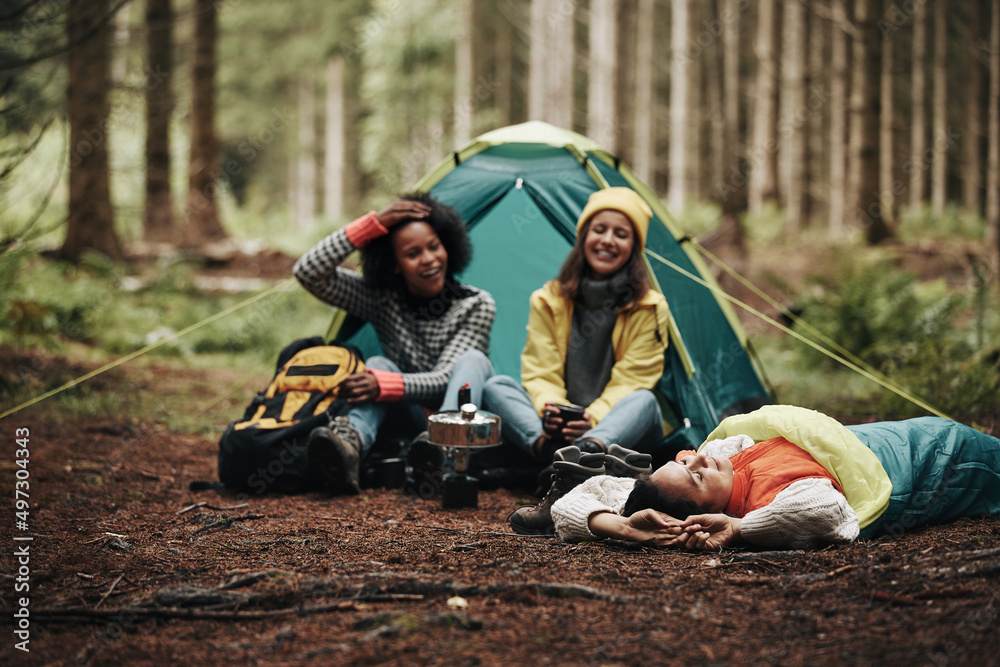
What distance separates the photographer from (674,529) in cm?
266

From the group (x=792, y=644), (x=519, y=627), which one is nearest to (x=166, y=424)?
(x=519, y=627)

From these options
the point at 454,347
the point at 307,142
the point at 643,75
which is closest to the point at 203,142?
the point at 454,347

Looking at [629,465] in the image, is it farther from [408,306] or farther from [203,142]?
[203,142]

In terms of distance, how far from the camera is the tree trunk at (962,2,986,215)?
13.6 m

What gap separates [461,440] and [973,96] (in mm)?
15904

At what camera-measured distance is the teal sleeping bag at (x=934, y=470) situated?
9.11ft

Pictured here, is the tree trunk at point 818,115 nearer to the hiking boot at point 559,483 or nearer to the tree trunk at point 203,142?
the tree trunk at point 203,142

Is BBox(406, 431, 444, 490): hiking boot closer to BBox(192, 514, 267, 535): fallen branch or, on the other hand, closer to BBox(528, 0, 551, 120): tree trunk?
BBox(192, 514, 267, 535): fallen branch

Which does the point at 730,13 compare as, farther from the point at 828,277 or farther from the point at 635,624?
the point at 635,624

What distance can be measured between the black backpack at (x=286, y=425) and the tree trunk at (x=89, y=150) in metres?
4.94

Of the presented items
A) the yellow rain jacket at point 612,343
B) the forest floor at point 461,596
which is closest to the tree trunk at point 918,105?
the yellow rain jacket at point 612,343

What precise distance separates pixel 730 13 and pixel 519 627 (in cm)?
1525

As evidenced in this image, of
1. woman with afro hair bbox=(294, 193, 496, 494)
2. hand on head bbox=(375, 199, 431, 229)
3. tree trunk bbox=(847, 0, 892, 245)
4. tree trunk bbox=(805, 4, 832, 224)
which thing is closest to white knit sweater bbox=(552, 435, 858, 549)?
woman with afro hair bbox=(294, 193, 496, 494)

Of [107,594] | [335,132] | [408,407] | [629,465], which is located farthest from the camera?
[335,132]
